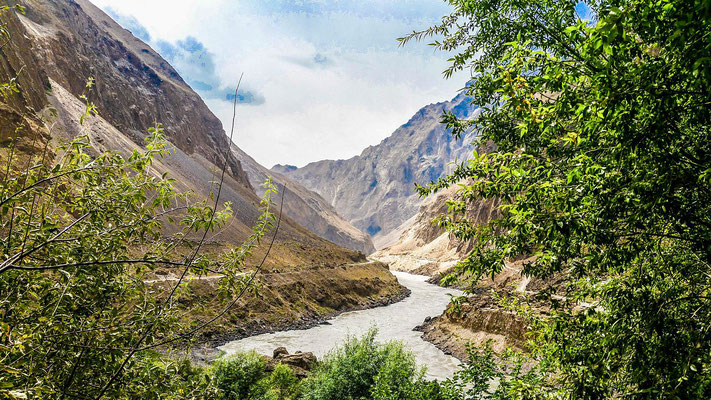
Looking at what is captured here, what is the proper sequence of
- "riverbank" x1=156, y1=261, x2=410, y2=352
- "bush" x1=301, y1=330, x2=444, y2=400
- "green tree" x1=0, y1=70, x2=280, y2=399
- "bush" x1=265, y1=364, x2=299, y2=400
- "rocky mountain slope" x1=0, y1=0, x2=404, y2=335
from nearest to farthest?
1. "green tree" x1=0, y1=70, x2=280, y2=399
2. "bush" x1=301, y1=330, x2=444, y2=400
3. "bush" x1=265, y1=364, x2=299, y2=400
4. "riverbank" x1=156, y1=261, x2=410, y2=352
5. "rocky mountain slope" x1=0, y1=0, x2=404, y2=335

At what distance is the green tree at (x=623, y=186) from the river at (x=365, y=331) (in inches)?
678

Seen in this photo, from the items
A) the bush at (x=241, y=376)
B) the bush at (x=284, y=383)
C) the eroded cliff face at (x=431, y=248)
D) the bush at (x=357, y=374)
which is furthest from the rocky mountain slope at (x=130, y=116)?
the eroded cliff face at (x=431, y=248)

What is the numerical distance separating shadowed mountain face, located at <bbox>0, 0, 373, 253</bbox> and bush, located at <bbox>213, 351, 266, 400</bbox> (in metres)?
25.1

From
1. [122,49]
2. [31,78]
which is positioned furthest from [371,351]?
[122,49]

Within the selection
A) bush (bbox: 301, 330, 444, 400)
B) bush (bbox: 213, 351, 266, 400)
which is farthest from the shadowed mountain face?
bush (bbox: 301, 330, 444, 400)

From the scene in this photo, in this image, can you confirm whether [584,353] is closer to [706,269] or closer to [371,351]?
[706,269]

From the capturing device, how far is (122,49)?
12269 cm

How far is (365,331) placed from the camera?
129ft

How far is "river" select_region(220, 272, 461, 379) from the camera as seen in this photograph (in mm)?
30228

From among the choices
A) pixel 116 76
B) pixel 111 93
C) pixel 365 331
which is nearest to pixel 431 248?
pixel 365 331

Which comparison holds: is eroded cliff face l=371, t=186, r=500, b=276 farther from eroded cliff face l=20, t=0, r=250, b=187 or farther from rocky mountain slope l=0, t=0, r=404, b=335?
eroded cliff face l=20, t=0, r=250, b=187

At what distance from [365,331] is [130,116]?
9764cm

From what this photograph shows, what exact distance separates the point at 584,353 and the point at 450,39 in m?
5.77

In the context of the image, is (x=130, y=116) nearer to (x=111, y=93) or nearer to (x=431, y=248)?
(x=111, y=93)
